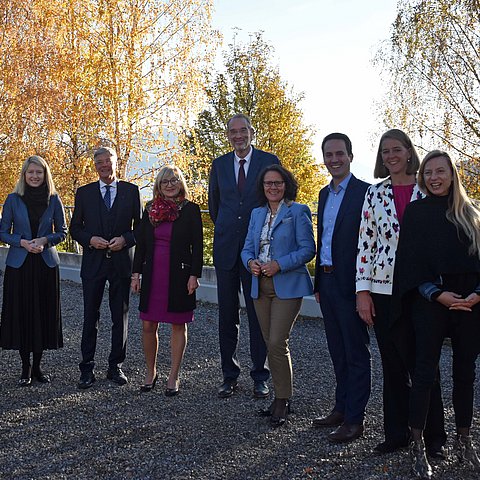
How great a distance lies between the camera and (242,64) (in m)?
25.8

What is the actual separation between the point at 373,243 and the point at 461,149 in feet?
33.1

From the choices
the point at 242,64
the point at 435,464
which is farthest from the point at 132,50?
the point at 435,464

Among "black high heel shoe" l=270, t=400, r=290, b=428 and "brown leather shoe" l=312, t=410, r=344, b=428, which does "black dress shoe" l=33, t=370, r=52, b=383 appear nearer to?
"black high heel shoe" l=270, t=400, r=290, b=428

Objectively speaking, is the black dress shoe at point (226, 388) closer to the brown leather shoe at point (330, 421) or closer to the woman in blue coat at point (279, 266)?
the woman in blue coat at point (279, 266)

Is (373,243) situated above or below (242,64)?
below

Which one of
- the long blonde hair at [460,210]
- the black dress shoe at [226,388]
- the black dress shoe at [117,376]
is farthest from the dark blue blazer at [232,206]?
the long blonde hair at [460,210]

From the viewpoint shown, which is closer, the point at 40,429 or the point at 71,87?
the point at 40,429

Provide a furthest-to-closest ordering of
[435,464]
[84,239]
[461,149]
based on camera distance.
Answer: [461,149]
[84,239]
[435,464]

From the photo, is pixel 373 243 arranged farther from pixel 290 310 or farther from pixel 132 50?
pixel 132 50

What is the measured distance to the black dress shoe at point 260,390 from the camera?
5.60 m

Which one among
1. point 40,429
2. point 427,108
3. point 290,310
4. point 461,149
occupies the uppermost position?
point 427,108

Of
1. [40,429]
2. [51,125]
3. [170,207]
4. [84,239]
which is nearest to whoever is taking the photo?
[40,429]

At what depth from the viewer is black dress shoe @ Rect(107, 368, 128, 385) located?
6074mm

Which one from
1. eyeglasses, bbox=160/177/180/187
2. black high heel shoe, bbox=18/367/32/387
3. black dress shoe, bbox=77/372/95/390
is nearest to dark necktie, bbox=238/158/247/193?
eyeglasses, bbox=160/177/180/187
